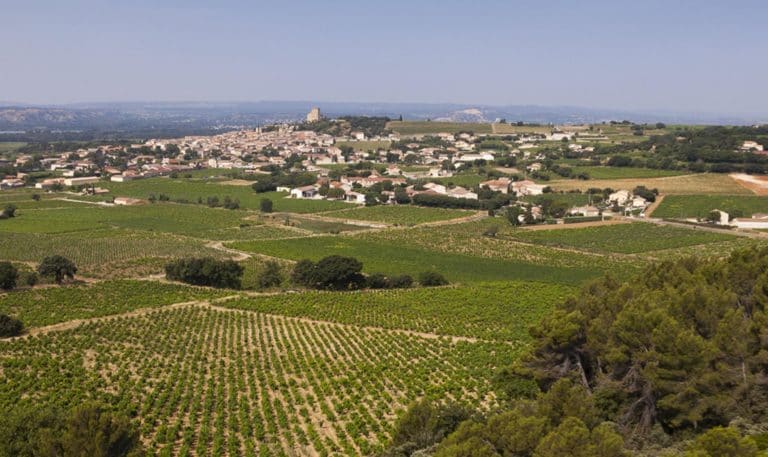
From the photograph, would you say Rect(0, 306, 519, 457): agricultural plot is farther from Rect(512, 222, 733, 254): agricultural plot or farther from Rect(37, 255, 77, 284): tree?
Rect(512, 222, 733, 254): agricultural plot

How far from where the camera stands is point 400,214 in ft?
252

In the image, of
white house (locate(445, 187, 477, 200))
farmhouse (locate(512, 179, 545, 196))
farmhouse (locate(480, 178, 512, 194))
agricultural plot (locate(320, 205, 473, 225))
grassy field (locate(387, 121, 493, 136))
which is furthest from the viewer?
grassy field (locate(387, 121, 493, 136))

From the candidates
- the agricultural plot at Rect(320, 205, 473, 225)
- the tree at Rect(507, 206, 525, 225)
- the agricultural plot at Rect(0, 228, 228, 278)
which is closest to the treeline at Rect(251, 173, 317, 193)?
the agricultural plot at Rect(320, 205, 473, 225)

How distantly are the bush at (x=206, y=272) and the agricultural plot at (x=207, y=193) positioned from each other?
119ft

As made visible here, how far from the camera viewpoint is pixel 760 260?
24234 millimetres

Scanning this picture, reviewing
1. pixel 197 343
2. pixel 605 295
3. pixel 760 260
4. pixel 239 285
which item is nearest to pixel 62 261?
pixel 239 285

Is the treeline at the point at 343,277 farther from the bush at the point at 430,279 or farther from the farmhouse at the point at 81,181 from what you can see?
the farmhouse at the point at 81,181

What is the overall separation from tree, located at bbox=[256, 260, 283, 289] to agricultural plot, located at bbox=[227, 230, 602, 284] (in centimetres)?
748

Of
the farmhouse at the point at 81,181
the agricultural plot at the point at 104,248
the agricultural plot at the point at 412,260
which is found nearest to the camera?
the agricultural plot at the point at 412,260

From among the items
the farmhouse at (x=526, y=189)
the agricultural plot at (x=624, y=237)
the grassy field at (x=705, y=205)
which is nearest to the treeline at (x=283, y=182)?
the farmhouse at (x=526, y=189)

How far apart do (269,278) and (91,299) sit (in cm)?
1041

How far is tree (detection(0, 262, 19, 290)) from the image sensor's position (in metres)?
39.1

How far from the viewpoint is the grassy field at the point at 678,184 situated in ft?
265

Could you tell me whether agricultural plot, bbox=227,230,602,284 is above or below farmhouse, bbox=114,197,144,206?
above
